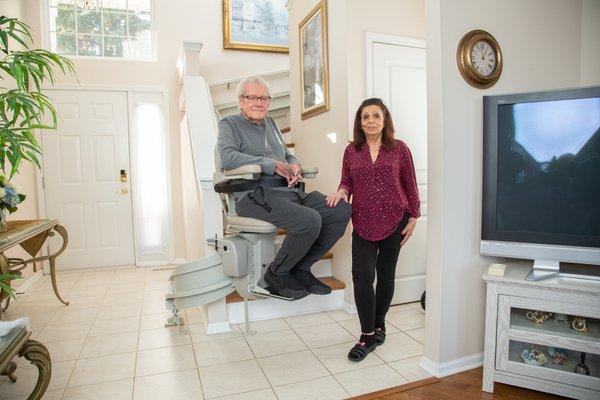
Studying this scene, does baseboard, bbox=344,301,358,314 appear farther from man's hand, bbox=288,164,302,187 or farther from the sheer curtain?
the sheer curtain

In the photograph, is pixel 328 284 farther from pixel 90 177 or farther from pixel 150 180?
pixel 90 177

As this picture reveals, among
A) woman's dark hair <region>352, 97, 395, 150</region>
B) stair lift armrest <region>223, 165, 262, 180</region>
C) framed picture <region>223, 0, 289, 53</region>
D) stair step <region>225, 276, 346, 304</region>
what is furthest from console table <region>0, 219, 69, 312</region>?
framed picture <region>223, 0, 289, 53</region>

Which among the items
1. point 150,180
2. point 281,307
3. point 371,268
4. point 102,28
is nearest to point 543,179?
point 371,268

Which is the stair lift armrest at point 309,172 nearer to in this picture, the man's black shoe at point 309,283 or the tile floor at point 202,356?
the man's black shoe at point 309,283

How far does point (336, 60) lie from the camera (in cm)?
302

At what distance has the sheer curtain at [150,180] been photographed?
4742 mm

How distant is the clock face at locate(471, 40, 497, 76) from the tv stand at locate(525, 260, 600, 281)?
100cm

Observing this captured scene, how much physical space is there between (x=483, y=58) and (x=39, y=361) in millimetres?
2503

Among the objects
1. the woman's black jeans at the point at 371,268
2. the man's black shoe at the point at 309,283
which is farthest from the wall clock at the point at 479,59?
the man's black shoe at the point at 309,283

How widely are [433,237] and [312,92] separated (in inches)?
73.4

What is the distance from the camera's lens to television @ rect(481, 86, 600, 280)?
177 cm

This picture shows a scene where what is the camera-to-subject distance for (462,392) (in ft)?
6.28

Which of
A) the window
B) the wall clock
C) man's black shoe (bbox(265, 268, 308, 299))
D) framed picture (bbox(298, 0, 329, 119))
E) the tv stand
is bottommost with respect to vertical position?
man's black shoe (bbox(265, 268, 308, 299))

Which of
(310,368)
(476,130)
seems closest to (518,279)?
(476,130)
